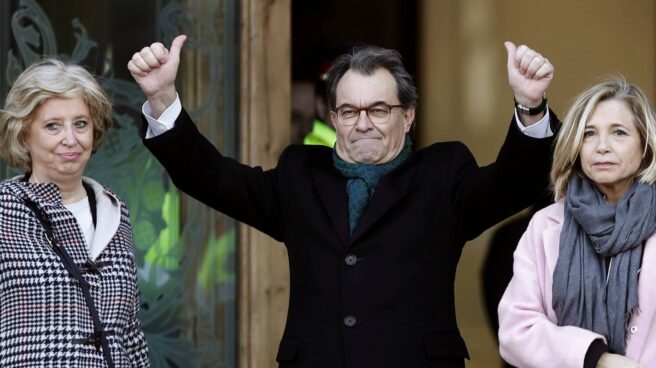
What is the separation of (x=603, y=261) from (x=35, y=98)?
1.60m

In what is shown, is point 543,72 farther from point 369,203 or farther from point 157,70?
point 157,70

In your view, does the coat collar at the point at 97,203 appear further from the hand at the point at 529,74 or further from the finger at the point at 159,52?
the hand at the point at 529,74

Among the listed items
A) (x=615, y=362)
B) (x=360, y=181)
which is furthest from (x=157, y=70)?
(x=615, y=362)

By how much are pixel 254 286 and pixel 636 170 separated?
2.16 meters

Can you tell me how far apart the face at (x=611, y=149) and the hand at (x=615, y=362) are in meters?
0.43

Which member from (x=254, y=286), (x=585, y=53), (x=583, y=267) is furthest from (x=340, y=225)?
(x=585, y=53)

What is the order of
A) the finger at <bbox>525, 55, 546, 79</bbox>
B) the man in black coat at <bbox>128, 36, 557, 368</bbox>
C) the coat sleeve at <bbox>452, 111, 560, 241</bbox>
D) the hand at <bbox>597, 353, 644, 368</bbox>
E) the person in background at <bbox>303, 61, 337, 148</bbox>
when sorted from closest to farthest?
1. the hand at <bbox>597, 353, 644, 368</bbox>
2. the finger at <bbox>525, 55, 546, 79</bbox>
3. the coat sleeve at <bbox>452, 111, 560, 241</bbox>
4. the man in black coat at <bbox>128, 36, 557, 368</bbox>
5. the person in background at <bbox>303, 61, 337, 148</bbox>

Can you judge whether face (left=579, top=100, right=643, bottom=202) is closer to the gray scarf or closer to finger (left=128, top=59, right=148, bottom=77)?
the gray scarf

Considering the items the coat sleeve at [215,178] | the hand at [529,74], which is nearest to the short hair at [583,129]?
the hand at [529,74]

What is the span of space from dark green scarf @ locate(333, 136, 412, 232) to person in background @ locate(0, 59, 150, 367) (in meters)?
0.65

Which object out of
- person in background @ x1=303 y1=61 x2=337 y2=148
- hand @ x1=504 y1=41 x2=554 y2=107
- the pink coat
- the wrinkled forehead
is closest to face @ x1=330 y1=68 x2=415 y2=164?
the wrinkled forehead

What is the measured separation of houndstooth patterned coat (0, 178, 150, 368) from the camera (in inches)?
148

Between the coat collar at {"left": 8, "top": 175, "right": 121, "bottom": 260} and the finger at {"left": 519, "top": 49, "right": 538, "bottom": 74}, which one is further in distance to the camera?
the coat collar at {"left": 8, "top": 175, "right": 121, "bottom": 260}

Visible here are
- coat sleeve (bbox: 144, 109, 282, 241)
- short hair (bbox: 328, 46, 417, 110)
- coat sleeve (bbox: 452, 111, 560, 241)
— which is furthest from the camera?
short hair (bbox: 328, 46, 417, 110)
